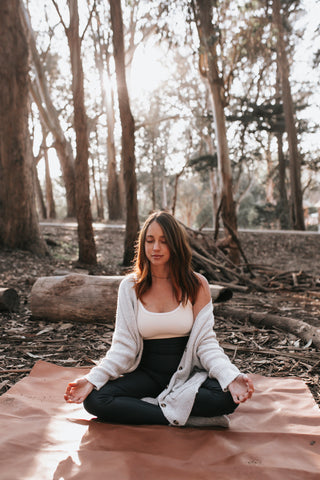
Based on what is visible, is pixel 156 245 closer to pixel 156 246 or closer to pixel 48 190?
pixel 156 246

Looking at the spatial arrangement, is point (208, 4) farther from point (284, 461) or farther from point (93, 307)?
point (284, 461)

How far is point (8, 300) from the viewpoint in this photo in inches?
202

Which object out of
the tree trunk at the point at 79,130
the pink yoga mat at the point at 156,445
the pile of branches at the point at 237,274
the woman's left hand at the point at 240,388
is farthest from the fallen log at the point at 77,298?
the tree trunk at the point at 79,130

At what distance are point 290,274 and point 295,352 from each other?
15.0 ft

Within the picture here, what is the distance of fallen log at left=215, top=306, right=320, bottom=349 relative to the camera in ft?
14.2

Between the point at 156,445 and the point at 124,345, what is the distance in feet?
1.98

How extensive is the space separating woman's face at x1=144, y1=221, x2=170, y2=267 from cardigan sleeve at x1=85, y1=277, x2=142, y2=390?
251 mm

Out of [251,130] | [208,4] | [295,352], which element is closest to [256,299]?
[295,352]

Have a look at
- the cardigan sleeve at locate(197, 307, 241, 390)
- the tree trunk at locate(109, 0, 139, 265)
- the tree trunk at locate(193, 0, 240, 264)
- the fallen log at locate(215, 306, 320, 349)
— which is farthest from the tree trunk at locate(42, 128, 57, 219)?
the cardigan sleeve at locate(197, 307, 241, 390)

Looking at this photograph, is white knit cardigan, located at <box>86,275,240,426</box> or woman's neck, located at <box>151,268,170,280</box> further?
woman's neck, located at <box>151,268,170,280</box>

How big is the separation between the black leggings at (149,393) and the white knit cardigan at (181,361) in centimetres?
5

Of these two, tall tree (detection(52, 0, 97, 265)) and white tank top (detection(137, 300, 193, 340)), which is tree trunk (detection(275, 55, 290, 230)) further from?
white tank top (detection(137, 300, 193, 340))

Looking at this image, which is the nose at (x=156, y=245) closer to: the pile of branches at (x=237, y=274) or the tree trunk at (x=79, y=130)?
the pile of branches at (x=237, y=274)

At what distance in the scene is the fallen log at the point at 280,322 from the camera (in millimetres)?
4324
